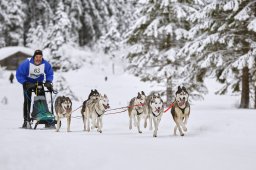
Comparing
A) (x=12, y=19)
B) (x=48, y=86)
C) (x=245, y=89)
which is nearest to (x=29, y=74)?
(x=48, y=86)

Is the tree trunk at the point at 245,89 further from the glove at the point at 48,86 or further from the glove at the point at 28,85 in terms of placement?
the glove at the point at 28,85

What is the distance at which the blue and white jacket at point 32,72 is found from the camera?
1114 centimetres

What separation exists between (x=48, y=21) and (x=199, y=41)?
61.4 metres

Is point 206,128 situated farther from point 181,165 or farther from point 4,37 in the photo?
point 4,37

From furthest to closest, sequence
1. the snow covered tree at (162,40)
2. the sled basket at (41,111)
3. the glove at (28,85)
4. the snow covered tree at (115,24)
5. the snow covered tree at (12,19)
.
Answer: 1. the snow covered tree at (115,24)
2. the snow covered tree at (12,19)
3. the snow covered tree at (162,40)
4. the glove at (28,85)
5. the sled basket at (41,111)

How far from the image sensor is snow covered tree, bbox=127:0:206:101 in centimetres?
2164

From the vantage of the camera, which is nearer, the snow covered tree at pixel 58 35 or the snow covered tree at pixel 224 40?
the snow covered tree at pixel 224 40

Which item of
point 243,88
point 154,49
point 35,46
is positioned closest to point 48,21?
point 35,46

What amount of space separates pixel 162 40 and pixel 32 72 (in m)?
12.7

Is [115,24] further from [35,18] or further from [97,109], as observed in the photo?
[97,109]

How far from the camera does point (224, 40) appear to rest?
18.0 metres

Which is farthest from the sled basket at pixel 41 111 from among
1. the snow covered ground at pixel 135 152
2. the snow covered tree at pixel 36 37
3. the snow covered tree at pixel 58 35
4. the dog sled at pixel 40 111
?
the snow covered tree at pixel 36 37

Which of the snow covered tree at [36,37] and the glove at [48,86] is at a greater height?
the snow covered tree at [36,37]

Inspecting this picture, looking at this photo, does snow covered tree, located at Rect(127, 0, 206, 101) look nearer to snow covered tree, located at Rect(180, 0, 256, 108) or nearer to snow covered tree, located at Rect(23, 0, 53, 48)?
snow covered tree, located at Rect(180, 0, 256, 108)
